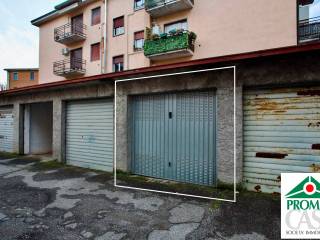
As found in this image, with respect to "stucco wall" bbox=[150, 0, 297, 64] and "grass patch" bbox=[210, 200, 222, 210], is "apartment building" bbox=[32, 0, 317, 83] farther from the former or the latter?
"grass patch" bbox=[210, 200, 222, 210]

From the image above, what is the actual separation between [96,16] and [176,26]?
851 cm

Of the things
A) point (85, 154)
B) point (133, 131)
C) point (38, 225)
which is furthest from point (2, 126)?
point (38, 225)

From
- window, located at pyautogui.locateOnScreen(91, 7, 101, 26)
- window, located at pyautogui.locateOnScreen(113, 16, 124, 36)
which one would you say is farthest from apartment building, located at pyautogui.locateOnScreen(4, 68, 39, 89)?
window, located at pyautogui.locateOnScreen(113, 16, 124, 36)

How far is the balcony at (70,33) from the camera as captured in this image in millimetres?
20125

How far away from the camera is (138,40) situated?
56.3 ft

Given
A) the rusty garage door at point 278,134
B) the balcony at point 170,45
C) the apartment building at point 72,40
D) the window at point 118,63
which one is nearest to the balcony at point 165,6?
the balcony at point 170,45

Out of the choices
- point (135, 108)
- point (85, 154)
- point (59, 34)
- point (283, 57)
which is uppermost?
point (59, 34)

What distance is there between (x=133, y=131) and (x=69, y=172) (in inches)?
107

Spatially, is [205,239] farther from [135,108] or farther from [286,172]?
[135,108]

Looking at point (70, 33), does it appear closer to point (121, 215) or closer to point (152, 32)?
point (152, 32)

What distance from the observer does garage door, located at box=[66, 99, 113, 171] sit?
768 cm

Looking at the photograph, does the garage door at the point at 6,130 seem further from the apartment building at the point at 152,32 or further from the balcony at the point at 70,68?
the balcony at the point at 70,68

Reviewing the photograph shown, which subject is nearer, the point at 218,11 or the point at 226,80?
the point at 226,80

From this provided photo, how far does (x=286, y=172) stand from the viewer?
4.91 metres
